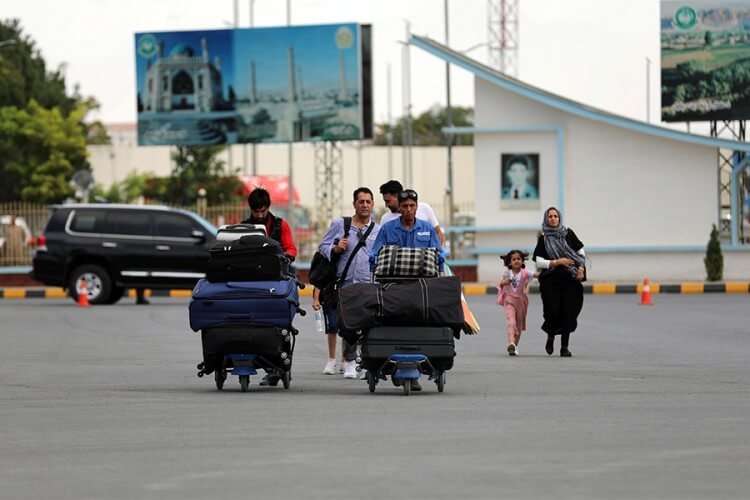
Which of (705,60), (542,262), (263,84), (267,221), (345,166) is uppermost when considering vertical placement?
(705,60)

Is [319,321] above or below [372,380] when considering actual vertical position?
above

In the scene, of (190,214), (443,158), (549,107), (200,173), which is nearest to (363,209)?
(190,214)

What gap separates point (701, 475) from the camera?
890 centimetres

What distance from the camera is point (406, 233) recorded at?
1447cm

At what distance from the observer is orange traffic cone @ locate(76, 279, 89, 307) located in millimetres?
33812

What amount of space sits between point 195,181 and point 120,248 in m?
37.7

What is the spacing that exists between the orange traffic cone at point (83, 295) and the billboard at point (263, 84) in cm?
1262

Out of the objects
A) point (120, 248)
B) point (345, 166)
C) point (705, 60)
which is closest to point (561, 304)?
point (120, 248)

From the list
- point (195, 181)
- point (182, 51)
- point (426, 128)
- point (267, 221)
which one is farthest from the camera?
point (426, 128)

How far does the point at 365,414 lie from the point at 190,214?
22.1 meters

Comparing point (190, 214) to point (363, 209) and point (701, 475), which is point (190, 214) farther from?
point (701, 475)

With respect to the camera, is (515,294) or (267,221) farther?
(515,294)

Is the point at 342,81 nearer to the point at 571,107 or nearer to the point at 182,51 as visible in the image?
the point at 182,51

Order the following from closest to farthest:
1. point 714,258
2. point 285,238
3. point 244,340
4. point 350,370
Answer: point 244,340 → point 285,238 → point 350,370 → point 714,258
